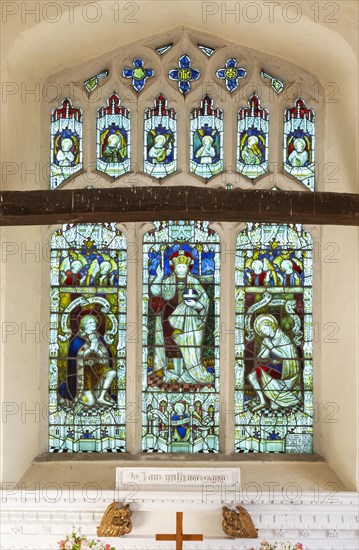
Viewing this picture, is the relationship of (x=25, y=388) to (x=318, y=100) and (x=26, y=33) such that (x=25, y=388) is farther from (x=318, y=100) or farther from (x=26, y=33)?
(x=318, y=100)

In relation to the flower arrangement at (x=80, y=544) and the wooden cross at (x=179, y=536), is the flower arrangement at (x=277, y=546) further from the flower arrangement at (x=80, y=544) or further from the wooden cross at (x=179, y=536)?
the flower arrangement at (x=80, y=544)

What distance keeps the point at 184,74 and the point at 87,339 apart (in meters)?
2.27

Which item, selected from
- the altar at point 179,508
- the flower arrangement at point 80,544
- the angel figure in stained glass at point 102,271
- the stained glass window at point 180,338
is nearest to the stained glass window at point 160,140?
the stained glass window at point 180,338

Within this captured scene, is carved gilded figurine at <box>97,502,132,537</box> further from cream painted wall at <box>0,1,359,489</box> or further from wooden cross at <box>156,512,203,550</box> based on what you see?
cream painted wall at <box>0,1,359,489</box>

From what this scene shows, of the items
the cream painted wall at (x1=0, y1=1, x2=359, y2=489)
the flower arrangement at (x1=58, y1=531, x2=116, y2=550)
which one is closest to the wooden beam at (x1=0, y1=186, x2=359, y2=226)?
the cream painted wall at (x1=0, y1=1, x2=359, y2=489)

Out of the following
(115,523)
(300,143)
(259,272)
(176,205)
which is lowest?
(115,523)

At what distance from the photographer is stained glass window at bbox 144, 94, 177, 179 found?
23.0 feet

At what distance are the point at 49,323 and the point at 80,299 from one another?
307 mm

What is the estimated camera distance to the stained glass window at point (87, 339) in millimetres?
6832

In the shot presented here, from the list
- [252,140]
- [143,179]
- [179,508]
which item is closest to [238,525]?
[179,508]

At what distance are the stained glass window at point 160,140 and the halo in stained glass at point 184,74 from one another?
0.58 ft

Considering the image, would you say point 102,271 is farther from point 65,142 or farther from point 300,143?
point 300,143

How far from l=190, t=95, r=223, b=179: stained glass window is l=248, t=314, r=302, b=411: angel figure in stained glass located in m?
1.26

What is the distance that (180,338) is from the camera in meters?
6.88
